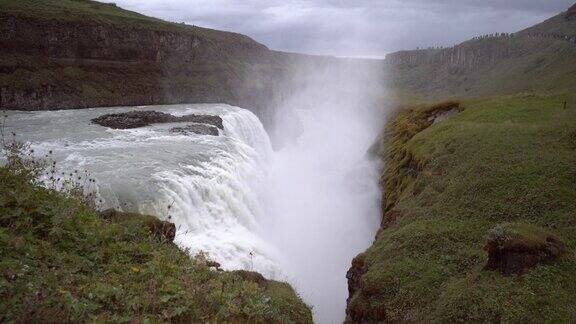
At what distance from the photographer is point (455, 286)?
995 cm

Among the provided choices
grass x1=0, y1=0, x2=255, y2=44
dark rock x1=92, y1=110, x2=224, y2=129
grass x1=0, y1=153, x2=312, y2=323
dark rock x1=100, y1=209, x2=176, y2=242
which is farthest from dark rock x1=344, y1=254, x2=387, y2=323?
grass x1=0, y1=0, x2=255, y2=44

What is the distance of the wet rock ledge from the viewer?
29403 millimetres

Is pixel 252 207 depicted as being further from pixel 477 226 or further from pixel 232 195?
pixel 477 226

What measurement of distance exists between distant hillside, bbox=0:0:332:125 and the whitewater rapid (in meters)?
13.8

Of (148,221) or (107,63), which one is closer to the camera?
(148,221)

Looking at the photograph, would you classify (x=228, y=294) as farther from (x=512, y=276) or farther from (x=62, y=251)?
(x=512, y=276)

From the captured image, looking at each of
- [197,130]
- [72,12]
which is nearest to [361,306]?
[197,130]

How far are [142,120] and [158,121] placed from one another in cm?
146

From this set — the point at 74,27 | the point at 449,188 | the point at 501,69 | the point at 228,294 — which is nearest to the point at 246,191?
the point at 449,188

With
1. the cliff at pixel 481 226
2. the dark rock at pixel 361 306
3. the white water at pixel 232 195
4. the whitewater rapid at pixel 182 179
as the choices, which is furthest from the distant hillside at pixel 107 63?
the dark rock at pixel 361 306

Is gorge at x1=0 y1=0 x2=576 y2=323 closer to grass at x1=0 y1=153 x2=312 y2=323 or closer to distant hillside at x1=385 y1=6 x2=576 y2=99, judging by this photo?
grass at x1=0 y1=153 x2=312 y2=323

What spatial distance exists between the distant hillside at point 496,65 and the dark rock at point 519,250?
63.8m

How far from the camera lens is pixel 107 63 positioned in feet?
169

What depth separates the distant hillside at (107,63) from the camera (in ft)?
136
